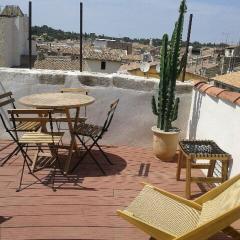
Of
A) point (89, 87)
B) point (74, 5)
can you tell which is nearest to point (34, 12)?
point (74, 5)

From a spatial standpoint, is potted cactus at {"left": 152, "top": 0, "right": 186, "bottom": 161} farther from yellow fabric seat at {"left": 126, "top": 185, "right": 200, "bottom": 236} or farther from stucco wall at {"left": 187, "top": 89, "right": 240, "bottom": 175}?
yellow fabric seat at {"left": 126, "top": 185, "right": 200, "bottom": 236}

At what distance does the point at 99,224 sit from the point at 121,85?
2.69m

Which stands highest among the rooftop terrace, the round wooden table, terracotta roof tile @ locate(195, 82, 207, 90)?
terracotta roof tile @ locate(195, 82, 207, 90)

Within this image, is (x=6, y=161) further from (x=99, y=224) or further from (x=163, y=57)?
(x=163, y=57)

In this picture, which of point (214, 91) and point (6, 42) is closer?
point (214, 91)

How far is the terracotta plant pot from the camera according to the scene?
16.4 ft

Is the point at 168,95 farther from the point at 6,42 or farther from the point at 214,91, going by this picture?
the point at 6,42

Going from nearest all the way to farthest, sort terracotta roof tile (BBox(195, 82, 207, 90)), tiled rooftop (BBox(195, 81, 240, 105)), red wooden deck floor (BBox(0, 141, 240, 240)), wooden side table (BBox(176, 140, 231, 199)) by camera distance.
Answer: red wooden deck floor (BBox(0, 141, 240, 240))
wooden side table (BBox(176, 140, 231, 199))
tiled rooftop (BBox(195, 81, 240, 105))
terracotta roof tile (BBox(195, 82, 207, 90))

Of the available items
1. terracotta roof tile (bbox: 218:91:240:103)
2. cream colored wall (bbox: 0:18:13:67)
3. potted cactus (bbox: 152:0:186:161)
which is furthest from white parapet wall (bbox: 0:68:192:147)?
cream colored wall (bbox: 0:18:13:67)

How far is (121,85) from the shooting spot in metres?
5.60

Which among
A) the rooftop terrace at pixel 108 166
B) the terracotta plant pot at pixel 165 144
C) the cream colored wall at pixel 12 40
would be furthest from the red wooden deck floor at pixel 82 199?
the cream colored wall at pixel 12 40

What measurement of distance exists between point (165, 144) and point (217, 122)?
2.92 feet

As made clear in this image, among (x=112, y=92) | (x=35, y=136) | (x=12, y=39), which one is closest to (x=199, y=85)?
(x=112, y=92)

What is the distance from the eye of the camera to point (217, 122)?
4.38 metres
